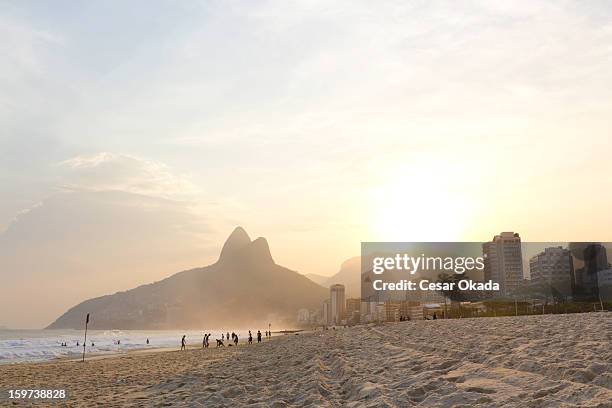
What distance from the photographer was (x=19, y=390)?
50.2ft

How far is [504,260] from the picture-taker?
182375mm

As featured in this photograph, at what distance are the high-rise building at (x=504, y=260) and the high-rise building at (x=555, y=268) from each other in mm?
9771

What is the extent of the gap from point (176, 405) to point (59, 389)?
7673 millimetres

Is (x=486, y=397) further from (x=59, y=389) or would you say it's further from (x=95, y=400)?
(x=59, y=389)

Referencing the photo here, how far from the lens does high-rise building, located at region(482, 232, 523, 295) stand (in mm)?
177225

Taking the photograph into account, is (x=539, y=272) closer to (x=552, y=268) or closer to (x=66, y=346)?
(x=552, y=268)

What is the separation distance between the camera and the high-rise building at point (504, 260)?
177225 millimetres

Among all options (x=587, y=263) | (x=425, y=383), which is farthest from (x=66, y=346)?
(x=587, y=263)

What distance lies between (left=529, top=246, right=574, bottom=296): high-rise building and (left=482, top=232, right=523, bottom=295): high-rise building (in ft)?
32.1

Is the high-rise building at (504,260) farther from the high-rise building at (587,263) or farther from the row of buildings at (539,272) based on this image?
the high-rise building at (587,263)

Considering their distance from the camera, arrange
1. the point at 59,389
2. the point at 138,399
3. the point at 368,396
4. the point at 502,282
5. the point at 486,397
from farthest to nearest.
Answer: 1. the point at 502,282
2. the point at 59,389
3. the point at 138,399
4. the point at 368,396
5. the point at 486,397

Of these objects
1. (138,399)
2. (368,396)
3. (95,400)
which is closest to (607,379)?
Answer: (368,396)

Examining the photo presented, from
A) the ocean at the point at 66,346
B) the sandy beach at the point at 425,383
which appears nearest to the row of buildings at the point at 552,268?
the ocean at the point at 66,346

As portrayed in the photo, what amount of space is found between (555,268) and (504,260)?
26.2 meters
